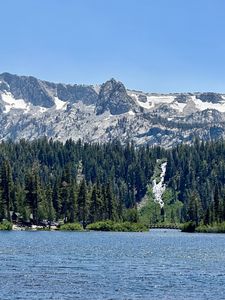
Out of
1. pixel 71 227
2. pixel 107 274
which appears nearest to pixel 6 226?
pixel 71 227

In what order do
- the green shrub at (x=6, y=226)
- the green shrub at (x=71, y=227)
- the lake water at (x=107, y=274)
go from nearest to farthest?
1. the lake water at (x=107, y=274)
2. the green shrub at (x=6, y=226)
3. the green shrub at (x=71, y=227)

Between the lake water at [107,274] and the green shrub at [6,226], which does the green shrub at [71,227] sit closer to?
the green shrub at [6,226]

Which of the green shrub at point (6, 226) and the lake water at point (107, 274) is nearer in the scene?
the lake water at point (107, 274)

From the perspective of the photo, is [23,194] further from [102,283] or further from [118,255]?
[102,283]

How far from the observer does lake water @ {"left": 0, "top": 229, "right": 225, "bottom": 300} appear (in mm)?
60659

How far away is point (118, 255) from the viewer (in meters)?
99.0

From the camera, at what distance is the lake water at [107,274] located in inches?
2388

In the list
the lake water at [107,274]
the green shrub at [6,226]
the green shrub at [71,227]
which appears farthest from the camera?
the green shrub at [71,227]

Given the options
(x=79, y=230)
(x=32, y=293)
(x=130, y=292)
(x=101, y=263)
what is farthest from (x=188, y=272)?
(x=79, y=230)

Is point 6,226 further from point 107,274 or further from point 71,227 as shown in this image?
point 107,274

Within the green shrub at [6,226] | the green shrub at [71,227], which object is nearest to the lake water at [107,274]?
the green shrub at [6,226]

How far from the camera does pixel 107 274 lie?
73.4 metres

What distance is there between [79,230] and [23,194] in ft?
65.6

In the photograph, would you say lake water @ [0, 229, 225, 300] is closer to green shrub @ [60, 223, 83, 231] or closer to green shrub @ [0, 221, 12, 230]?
green shrub @ [0, 221, 12, 230]
